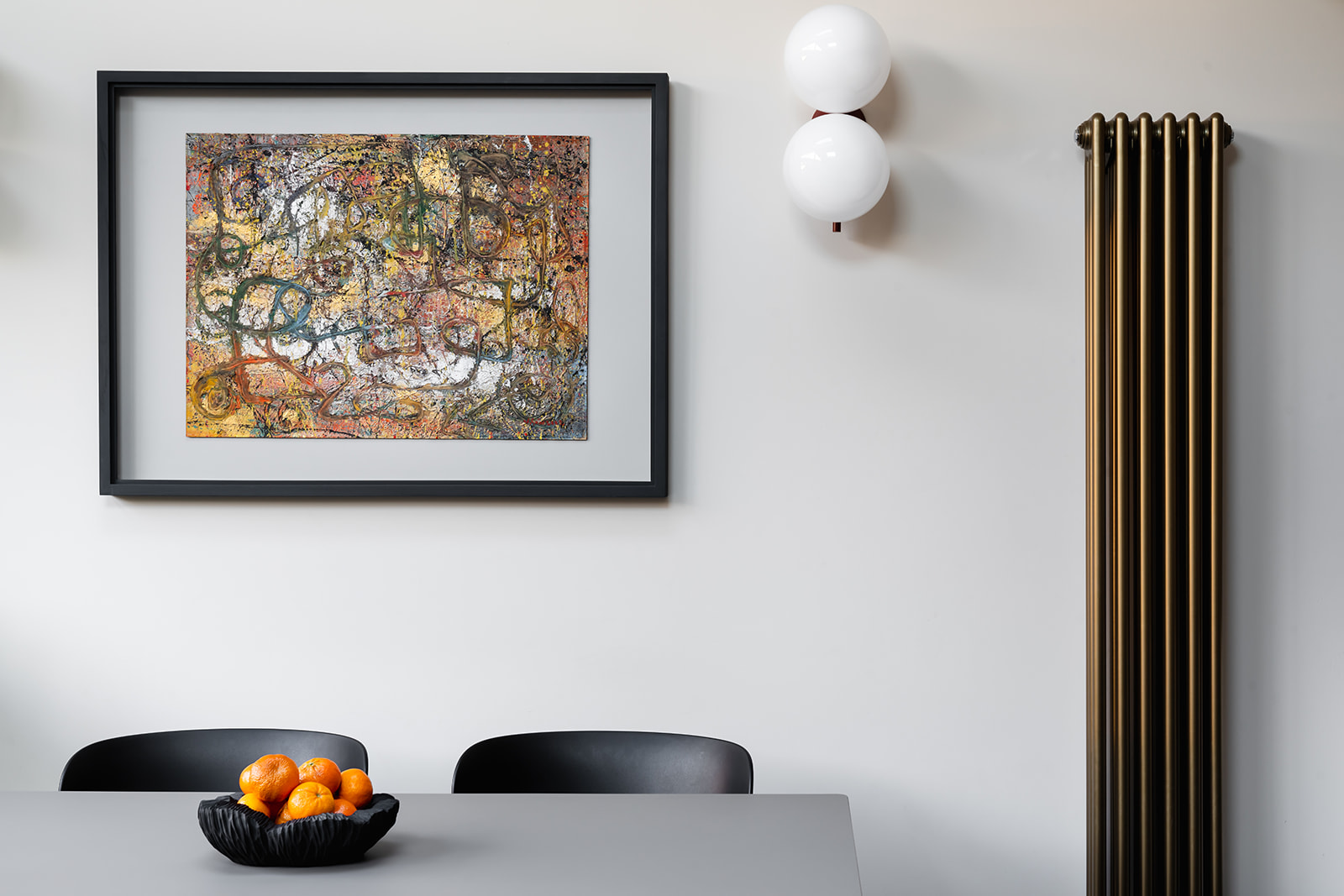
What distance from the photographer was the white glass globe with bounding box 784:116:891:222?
6.01 feet

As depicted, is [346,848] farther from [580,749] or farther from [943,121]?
[943,121]

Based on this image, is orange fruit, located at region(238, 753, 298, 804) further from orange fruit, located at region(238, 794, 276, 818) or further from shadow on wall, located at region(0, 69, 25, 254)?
shadow on wall, located at region(0, 69, 25, 254)

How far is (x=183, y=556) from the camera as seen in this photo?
6.66 ft

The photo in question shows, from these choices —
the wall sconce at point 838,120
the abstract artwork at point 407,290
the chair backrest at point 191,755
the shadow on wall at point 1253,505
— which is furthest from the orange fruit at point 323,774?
the shadow on wall at point 1253,505

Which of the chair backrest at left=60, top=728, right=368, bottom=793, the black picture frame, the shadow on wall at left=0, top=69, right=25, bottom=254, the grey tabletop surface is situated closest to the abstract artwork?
the black picture frame

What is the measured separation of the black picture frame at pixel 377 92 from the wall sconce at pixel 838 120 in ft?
0.95

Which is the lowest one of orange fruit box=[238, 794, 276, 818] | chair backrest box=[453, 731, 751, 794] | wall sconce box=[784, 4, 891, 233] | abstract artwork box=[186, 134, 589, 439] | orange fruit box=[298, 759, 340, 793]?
chair backrest box=[453, 731, 751, 794]

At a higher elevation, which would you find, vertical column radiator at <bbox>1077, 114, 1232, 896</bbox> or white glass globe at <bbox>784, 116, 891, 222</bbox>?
white glass globe at <bbox>784, 116, 891, 222</bbox>

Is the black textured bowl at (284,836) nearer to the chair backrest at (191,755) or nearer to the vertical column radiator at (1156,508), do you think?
the chair backrest at (191,755)

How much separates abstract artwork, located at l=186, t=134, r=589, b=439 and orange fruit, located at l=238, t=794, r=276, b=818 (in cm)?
91

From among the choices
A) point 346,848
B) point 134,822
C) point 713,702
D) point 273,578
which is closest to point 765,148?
point 713,702

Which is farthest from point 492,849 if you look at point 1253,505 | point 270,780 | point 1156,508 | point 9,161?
point 9,161

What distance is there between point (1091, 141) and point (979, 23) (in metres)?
0.34

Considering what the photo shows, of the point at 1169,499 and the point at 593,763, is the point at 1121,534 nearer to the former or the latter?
the point at 1169,499
